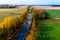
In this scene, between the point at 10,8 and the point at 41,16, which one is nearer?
the point at 41,16

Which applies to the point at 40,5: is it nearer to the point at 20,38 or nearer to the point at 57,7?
the point at 57,7

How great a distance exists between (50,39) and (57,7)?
27977mm

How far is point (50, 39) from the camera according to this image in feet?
35.1

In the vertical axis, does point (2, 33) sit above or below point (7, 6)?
above

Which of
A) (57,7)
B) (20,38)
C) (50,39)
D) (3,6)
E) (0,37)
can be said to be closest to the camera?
(0,37)

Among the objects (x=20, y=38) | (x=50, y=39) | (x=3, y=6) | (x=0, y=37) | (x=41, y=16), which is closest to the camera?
(x=0, y=37)

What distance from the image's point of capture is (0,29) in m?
8.38

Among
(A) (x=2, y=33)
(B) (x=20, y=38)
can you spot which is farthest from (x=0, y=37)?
(B) (x=20, y=38)

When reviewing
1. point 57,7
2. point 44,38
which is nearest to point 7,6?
point 57,7

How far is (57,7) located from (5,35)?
3051 centimetres

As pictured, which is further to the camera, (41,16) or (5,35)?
(41,16)

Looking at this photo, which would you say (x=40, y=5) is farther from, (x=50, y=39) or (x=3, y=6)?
(x=50, y=39)

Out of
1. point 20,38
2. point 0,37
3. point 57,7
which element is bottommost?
point 57,7

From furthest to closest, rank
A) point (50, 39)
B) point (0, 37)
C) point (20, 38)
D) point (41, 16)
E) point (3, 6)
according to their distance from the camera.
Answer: point (3, 6) < point (41, 16) < point (50, 39) < point (20, 38) < point (0, 37)
